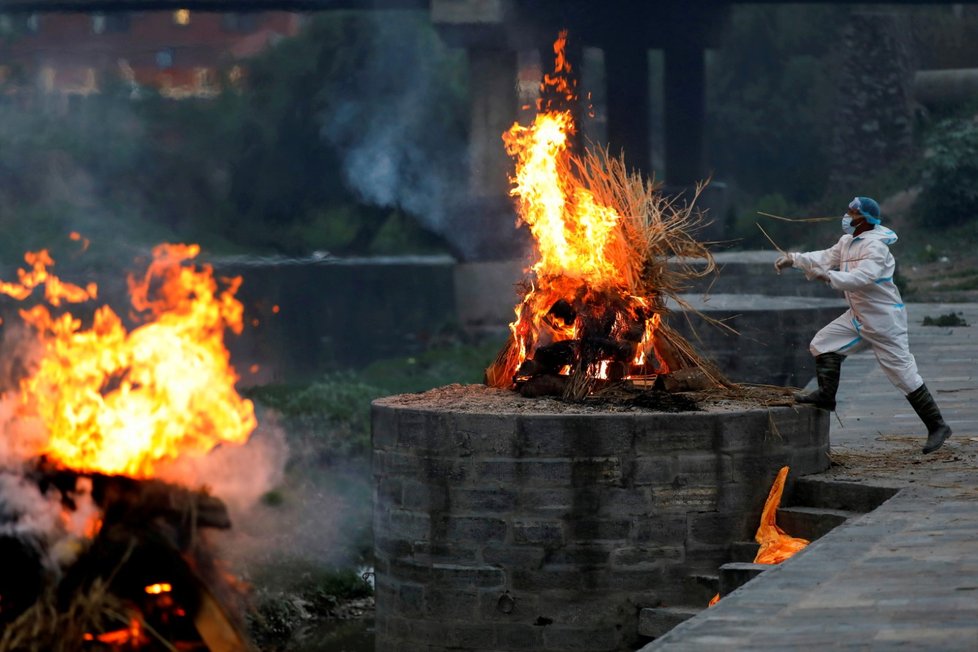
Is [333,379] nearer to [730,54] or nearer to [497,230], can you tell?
[497,230]

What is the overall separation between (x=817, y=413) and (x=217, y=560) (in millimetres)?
6013

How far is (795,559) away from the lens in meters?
10.4

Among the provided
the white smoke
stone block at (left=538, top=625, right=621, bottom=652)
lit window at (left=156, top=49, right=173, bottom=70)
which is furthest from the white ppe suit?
lit window at (left=156, top=49, right=173, bottom=70)

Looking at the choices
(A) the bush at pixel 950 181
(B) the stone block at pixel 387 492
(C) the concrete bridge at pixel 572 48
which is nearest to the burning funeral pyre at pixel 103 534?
(B) the stone block at pixel 387 492

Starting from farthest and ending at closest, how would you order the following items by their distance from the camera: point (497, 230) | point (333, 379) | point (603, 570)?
point (497, 230) → point (333, 379) → point (603, 570)

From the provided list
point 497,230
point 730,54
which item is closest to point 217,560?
point 497,230

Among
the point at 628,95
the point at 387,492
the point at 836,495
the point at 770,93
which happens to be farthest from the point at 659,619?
the point at 770,93

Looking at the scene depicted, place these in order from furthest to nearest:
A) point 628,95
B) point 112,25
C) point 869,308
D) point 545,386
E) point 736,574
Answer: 1. point 112,25
2. point 628,95
3. point 869,308
4. point 545,386
5. point 736,574

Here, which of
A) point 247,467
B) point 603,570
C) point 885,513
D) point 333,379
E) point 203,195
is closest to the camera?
point 247,467

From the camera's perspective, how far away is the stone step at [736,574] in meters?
11.3

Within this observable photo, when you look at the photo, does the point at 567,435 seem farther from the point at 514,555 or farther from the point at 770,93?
the point at 770,93

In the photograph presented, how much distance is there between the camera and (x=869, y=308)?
13.3 m

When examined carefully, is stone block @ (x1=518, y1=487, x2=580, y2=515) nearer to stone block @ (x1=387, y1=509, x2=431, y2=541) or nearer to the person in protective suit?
stone block @ (x1=387, y1=509, x2=431, y2=541)

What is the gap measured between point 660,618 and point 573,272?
116 inches
